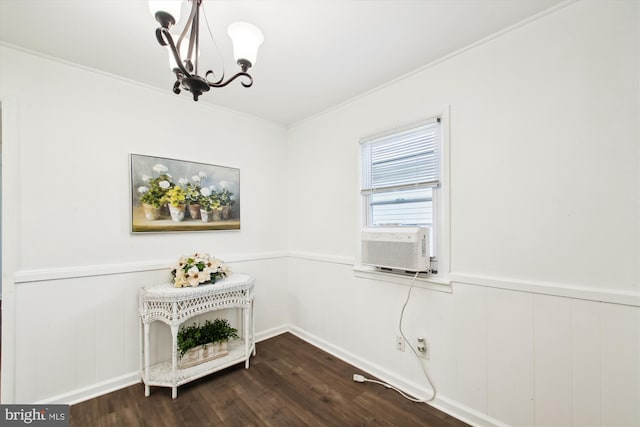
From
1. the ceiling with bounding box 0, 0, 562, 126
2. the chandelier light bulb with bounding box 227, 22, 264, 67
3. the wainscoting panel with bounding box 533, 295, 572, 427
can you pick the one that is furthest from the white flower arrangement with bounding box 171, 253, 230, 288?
the wainscoting panel with bounding box 533, 295, 572, 427

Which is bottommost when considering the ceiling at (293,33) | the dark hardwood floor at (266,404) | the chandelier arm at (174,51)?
the dark hardwood floor at (266,404)

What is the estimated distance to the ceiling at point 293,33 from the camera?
1.45 m

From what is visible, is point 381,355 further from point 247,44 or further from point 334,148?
point 247,44

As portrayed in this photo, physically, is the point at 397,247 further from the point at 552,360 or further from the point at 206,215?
the point at 206,215

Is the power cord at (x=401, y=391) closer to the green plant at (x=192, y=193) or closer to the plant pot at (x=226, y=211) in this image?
the plant pot at (x=226, y=211)

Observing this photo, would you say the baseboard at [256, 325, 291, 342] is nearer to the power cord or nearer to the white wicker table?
the white wicker table

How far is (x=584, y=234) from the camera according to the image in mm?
1368

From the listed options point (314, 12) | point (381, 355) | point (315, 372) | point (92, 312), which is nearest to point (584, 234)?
point (381, 355)

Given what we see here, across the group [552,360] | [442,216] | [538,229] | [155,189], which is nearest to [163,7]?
[155,189]

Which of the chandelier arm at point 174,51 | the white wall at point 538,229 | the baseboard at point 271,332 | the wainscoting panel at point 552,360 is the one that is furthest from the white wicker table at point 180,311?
Answer: the wainscoting panel at point 552,360

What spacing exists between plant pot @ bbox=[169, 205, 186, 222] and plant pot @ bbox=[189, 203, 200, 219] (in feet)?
0.20

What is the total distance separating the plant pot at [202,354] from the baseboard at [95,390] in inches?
13.4

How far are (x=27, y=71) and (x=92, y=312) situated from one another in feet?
5.72

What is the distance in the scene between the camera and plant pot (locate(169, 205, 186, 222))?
2365 millimetres
